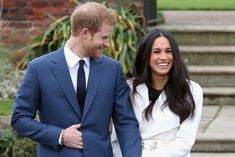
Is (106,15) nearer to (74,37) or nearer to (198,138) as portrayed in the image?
(74,37)

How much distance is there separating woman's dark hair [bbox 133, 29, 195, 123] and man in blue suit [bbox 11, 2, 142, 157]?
0.23 metres

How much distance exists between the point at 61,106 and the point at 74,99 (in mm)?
77

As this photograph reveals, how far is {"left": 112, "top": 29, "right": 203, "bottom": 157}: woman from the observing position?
4.23m

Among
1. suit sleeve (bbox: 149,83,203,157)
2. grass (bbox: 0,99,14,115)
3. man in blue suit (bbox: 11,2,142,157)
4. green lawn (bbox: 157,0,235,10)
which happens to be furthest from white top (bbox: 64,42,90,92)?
green lawn (bbox: 157,0,235,10)

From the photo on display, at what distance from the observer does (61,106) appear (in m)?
4.09

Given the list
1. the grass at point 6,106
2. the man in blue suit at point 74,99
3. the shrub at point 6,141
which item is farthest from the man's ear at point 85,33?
the grass at point 6,106

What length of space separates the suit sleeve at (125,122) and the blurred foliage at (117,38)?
13.4 ft

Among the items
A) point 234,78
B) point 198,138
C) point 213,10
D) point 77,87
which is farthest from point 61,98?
point 213,10

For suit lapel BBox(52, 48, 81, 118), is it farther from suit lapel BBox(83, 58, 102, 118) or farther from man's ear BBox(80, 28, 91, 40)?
man's ear BBox(80, 28, 91, 40)

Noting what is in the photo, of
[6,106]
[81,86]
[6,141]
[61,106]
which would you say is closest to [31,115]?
[61,106]

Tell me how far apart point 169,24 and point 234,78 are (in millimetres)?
1363

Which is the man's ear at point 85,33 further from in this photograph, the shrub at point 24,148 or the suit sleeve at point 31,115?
the shrub at point 24,148

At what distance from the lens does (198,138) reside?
6867 millimetres

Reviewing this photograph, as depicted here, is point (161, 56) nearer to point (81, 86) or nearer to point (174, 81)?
point (174, 81)
